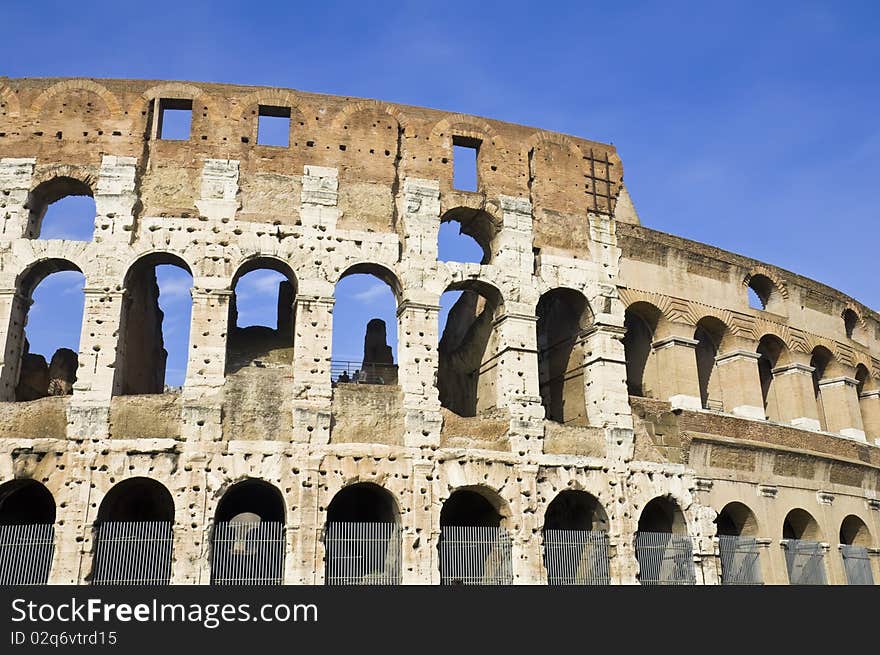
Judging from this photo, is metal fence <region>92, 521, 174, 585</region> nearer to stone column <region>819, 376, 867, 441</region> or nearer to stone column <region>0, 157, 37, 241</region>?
stone column <region>0, 157, 37, 241</region>

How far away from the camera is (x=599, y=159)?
1727cm

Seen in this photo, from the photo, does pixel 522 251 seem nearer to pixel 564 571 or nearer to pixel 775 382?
Answer: pixel 564 571

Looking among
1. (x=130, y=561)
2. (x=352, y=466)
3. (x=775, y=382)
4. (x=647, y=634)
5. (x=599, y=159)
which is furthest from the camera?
(x=775, y=382)

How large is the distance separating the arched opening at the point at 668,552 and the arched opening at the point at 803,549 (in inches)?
104

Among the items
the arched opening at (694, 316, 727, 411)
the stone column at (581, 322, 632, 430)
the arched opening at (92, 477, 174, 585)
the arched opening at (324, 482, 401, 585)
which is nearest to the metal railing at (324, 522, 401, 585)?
the arched opening at (324, 482, 401, 585)

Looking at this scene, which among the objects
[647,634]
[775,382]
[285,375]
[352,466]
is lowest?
[647,634]

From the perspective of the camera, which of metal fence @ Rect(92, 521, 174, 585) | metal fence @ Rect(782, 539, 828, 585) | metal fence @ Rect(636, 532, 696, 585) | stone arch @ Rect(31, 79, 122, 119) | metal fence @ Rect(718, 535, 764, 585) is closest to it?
metal fence @ Rect(92, 521, 174, 585)

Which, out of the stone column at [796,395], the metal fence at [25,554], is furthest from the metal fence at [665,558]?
the metal fence at [25,554]

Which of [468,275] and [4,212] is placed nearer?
[4,212]

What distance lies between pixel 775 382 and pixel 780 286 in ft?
6.92

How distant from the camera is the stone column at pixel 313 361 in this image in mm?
13516

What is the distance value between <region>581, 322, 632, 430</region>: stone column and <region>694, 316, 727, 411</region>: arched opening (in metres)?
2.60

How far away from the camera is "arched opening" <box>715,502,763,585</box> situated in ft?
52.1

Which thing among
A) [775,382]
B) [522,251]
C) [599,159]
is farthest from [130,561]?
[775,382]
